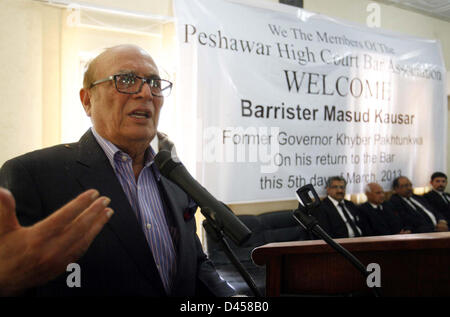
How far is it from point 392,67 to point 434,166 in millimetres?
1534

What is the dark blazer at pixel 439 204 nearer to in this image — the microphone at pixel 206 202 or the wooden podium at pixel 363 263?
the wooden podium at pixel 363 263

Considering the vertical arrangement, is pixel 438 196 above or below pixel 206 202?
below

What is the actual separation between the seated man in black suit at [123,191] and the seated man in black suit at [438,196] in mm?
4564

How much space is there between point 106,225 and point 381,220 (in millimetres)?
3801

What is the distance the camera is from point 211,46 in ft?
10.3

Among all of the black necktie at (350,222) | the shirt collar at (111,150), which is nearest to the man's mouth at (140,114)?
the shirt collar at (111,150)

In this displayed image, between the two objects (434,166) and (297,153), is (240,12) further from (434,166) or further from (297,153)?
(434,166)

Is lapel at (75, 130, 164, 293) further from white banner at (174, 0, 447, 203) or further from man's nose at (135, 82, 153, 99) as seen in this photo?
white banner at (174, 0, 447, 203)

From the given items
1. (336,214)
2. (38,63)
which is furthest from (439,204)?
(38,63)

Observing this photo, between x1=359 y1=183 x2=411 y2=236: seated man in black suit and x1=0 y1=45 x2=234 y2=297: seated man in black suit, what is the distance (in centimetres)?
329

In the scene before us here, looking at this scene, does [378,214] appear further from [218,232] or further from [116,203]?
[218,232]

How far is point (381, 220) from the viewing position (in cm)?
418

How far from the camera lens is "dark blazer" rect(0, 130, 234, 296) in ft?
3.49

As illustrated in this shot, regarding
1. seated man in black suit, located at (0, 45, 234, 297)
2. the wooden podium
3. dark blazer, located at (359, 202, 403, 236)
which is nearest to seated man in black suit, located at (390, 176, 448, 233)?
dark blazer, located at (359, 202, 403, 236)
